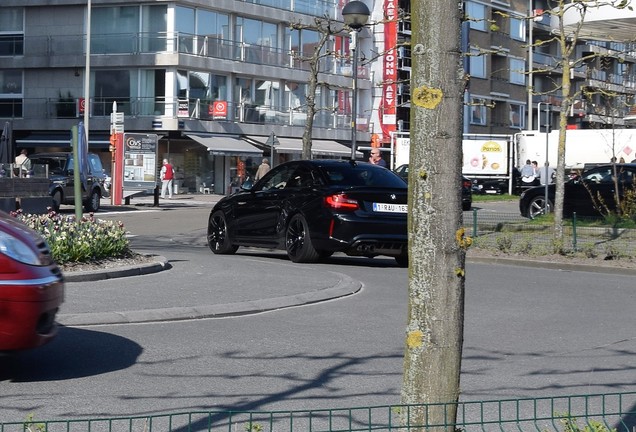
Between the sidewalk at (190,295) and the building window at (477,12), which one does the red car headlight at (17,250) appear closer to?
the sidewalk at (190,295)

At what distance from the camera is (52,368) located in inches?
339

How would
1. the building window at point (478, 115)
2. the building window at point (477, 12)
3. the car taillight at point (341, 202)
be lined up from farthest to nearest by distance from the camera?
the building window at point (478, 115), the building window at point (477, 12), the car taillight at point (341, 202)

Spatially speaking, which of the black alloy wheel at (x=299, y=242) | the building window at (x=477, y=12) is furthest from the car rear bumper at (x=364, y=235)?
the building window at (x=477, y=12)

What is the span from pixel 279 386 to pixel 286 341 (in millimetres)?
2150

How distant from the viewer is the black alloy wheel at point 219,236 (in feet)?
65.3

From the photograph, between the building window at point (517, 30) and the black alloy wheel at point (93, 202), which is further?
the building window at point (517, 30)

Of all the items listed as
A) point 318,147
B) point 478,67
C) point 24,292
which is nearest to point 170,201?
point 318,147

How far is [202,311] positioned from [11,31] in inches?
2138

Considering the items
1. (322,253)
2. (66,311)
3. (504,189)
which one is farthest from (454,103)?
(504,189)

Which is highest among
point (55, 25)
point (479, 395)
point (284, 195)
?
point (55, 25)

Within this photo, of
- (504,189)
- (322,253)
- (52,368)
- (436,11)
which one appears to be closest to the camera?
(436,11)

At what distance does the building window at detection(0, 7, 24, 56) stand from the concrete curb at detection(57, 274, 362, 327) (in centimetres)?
5170

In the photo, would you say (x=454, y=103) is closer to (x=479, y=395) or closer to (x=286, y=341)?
(x=479, y=395)

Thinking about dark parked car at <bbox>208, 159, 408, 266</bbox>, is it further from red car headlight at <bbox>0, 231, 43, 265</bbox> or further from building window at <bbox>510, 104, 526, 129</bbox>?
building window at <bbox>510, 104, 526, 129</bbox>
